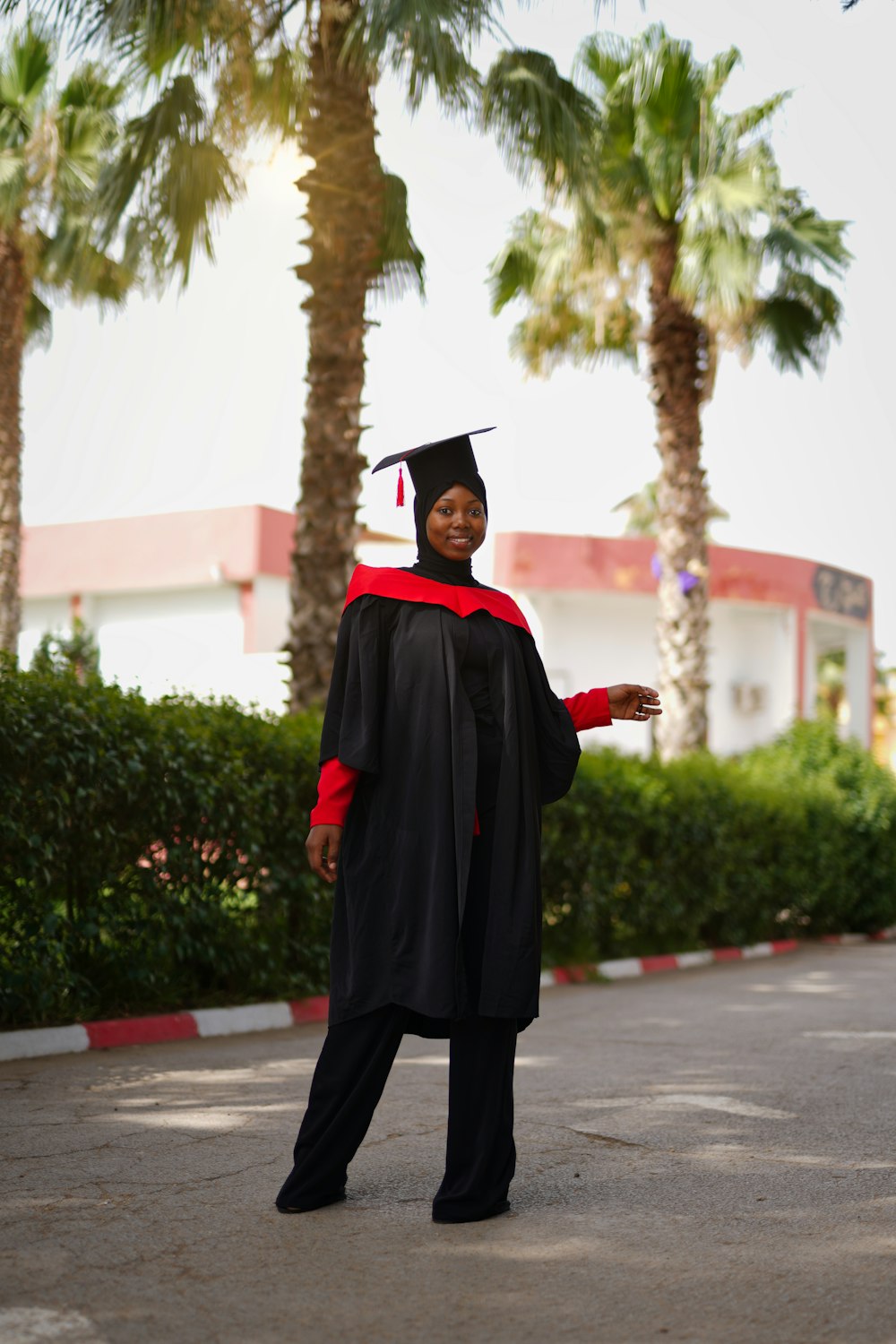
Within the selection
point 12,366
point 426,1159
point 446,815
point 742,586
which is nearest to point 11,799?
point 426,1159

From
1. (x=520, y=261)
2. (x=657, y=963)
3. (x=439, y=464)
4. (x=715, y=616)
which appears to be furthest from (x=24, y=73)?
(x=715, y=616)

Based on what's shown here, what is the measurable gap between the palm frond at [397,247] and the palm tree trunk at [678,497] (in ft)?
16.2

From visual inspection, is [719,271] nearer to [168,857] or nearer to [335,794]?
[168,857]

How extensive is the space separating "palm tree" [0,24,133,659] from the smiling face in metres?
13.8

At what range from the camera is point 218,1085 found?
6.22 m

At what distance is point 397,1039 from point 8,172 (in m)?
16.0

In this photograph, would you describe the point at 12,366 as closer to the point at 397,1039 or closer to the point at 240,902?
the point at 240,902

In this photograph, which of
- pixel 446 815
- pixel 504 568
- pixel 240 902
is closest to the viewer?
pixel 446 815

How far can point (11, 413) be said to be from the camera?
17.8 m

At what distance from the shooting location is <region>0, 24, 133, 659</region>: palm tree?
57.8 feet

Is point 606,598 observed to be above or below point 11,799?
above

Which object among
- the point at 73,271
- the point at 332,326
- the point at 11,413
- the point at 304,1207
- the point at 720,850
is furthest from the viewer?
the point at 73,271

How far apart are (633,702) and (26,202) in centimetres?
1580

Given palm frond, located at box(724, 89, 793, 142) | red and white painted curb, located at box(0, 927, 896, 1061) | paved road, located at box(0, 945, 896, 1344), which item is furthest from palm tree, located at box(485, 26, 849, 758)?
paved road, located at box(0, 945, 896, 1344)
